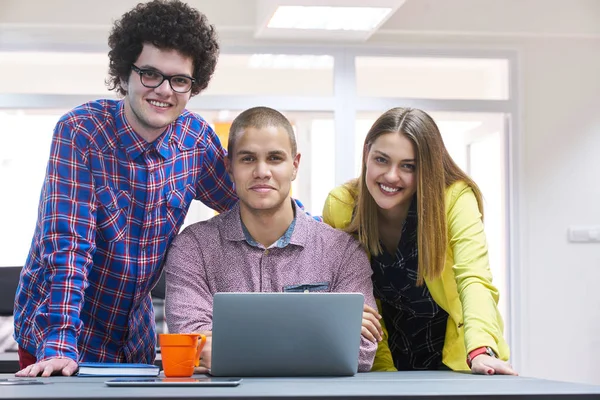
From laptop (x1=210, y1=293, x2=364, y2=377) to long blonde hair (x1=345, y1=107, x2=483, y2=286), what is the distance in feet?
1.77

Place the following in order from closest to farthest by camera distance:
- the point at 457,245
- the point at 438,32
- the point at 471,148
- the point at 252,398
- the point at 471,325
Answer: the point at 252,398, the point at 471,325, the point at 457,245, the point at 438,32, the point at 471,148

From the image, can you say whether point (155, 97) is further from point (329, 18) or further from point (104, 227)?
point (329, 18)

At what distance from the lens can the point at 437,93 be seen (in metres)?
5.91

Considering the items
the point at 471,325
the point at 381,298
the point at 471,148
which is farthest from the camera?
the point at 471,148

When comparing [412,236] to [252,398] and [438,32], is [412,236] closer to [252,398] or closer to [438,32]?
[252,398]

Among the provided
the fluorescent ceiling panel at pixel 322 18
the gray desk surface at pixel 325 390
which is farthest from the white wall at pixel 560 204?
the gray desk surface at pixel 325 390

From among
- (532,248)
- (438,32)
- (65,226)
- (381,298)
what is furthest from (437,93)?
(65,226)

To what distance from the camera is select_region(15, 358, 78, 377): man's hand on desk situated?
1732mm

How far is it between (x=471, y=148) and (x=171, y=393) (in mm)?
5047

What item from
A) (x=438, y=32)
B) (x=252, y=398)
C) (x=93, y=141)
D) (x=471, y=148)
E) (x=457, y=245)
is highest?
(x=438, y=32)

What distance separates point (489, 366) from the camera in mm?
1800

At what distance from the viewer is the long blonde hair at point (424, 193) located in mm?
2136

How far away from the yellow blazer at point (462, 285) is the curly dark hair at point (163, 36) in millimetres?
514

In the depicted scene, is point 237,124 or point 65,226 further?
point 237,124
